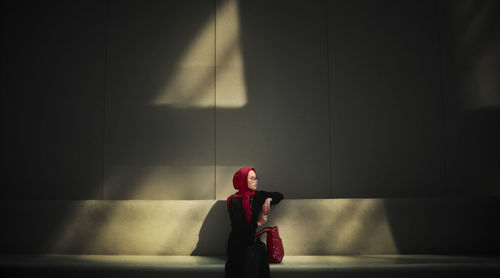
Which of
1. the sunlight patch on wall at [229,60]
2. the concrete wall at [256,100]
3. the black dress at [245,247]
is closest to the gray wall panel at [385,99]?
the concrete wall at [256,100]

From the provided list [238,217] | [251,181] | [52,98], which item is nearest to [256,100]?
[251,181]

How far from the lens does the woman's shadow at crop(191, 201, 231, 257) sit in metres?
4.07

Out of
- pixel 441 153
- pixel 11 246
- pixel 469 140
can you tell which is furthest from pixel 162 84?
pixel 469 140

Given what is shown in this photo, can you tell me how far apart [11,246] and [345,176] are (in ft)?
13.9

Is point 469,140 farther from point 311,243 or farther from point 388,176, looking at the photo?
point 311,243

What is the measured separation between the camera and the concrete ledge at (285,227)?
4.04m

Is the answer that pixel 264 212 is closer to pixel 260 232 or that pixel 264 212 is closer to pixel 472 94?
pixel 260 232

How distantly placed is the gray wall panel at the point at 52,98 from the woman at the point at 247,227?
2259 mm

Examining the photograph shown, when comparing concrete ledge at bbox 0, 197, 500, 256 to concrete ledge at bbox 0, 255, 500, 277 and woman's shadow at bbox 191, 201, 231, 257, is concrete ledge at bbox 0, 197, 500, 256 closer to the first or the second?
woman's shadow at bbox 191, 201, 231, 257

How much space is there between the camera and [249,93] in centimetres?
491

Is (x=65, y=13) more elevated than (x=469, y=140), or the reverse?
(x=65, y=13)

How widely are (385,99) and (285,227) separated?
7.51ft

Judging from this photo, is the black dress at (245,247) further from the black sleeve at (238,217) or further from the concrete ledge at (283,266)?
the concrete ledge at (283,266)

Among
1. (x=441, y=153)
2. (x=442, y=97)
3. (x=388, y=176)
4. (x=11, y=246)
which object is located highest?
(x=442, y=97)
